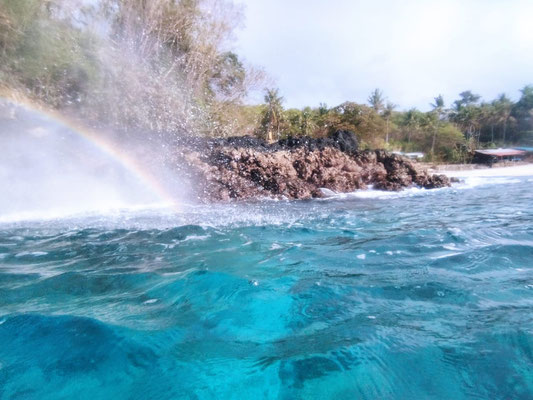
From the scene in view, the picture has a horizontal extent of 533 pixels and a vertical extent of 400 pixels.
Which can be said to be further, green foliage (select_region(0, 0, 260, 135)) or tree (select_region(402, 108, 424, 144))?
tree (select_region(402, 108, 424, 144))

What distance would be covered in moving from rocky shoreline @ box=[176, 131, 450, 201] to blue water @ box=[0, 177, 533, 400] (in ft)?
27.1

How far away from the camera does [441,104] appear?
5128 cm

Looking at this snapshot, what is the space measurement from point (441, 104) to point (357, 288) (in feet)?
180

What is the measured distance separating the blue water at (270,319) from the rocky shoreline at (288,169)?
27.1ft

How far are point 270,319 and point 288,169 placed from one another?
12.5m

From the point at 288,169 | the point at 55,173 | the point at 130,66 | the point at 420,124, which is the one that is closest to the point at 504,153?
the point at 420,124

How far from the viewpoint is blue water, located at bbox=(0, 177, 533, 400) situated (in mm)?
2119

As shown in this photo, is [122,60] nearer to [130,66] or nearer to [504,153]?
[130,66]

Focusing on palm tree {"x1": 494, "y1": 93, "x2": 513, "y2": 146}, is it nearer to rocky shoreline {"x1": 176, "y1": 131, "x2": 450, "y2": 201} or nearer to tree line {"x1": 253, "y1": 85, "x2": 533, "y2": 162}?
tree line {"x1": 253, "y1": 85, "x2": 533, "y2": 162}

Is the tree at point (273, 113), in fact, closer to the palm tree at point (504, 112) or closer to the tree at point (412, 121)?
the tree at point (412, 121)

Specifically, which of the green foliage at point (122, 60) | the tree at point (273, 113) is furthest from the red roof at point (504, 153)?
the green foliage at point (122, 60)

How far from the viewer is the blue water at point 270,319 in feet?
6.95

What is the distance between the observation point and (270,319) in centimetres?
295

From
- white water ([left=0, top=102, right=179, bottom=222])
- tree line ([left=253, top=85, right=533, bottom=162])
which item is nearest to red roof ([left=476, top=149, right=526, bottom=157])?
tree line ([left=253, top=85, right=533, bottom=162])
